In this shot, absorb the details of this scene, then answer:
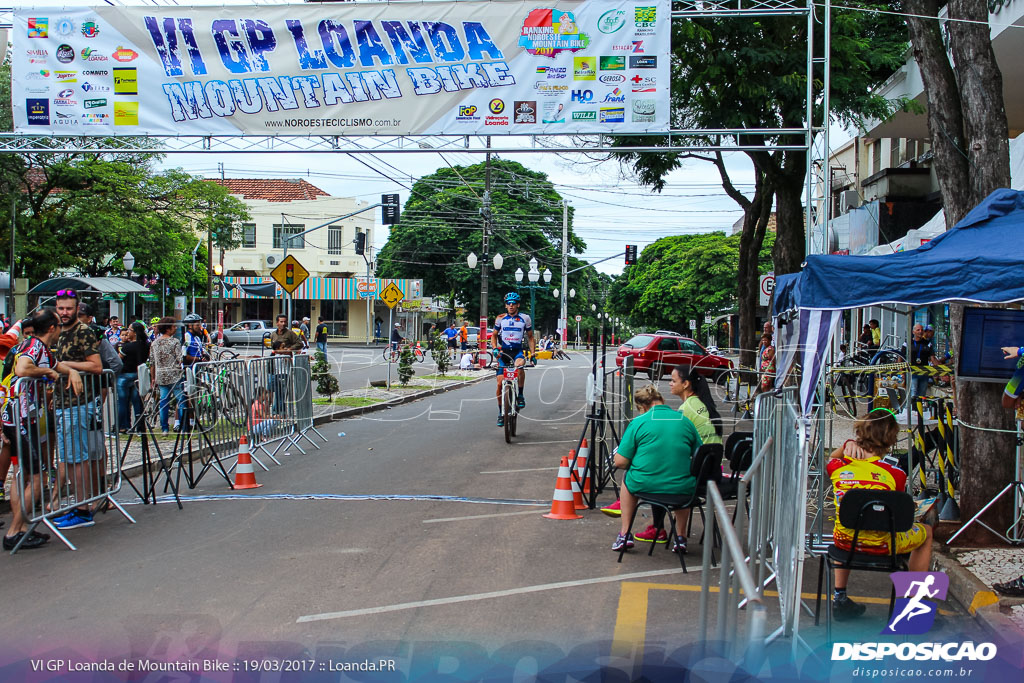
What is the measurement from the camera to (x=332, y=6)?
11805 millimetres

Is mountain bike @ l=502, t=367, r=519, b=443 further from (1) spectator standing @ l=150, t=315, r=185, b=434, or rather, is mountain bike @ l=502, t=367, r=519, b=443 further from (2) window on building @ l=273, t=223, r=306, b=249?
(2) window on building @ l=273, t=223, r=306, b=249

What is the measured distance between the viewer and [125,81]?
1212 cm

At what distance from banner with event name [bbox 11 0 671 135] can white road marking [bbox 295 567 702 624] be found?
22.4 ft

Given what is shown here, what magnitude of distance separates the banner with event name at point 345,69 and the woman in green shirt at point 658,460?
5.79 m

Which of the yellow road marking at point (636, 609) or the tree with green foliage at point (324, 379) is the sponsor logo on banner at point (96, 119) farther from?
the yellow road marking at point (636, 609)

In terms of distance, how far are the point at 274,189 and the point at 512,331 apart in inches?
2023

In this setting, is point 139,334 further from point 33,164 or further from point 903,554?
point 33,164

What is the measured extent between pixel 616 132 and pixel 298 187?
5198cm

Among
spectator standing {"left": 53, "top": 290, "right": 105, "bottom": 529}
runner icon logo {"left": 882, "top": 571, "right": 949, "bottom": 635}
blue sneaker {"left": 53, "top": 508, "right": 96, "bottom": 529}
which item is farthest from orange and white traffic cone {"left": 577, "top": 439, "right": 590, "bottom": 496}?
blue sneaker {"left": 53, "top": 508, "right": 96, "bottom": 529}

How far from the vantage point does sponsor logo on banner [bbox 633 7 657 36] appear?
11.6 metres

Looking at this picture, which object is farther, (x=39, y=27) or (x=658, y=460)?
(x=39, y=27)

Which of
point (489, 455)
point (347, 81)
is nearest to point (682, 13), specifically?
point (347, 81)

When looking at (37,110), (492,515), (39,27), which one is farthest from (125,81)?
(492,515)

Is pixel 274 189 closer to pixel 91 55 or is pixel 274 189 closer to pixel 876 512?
pixel 91 55
